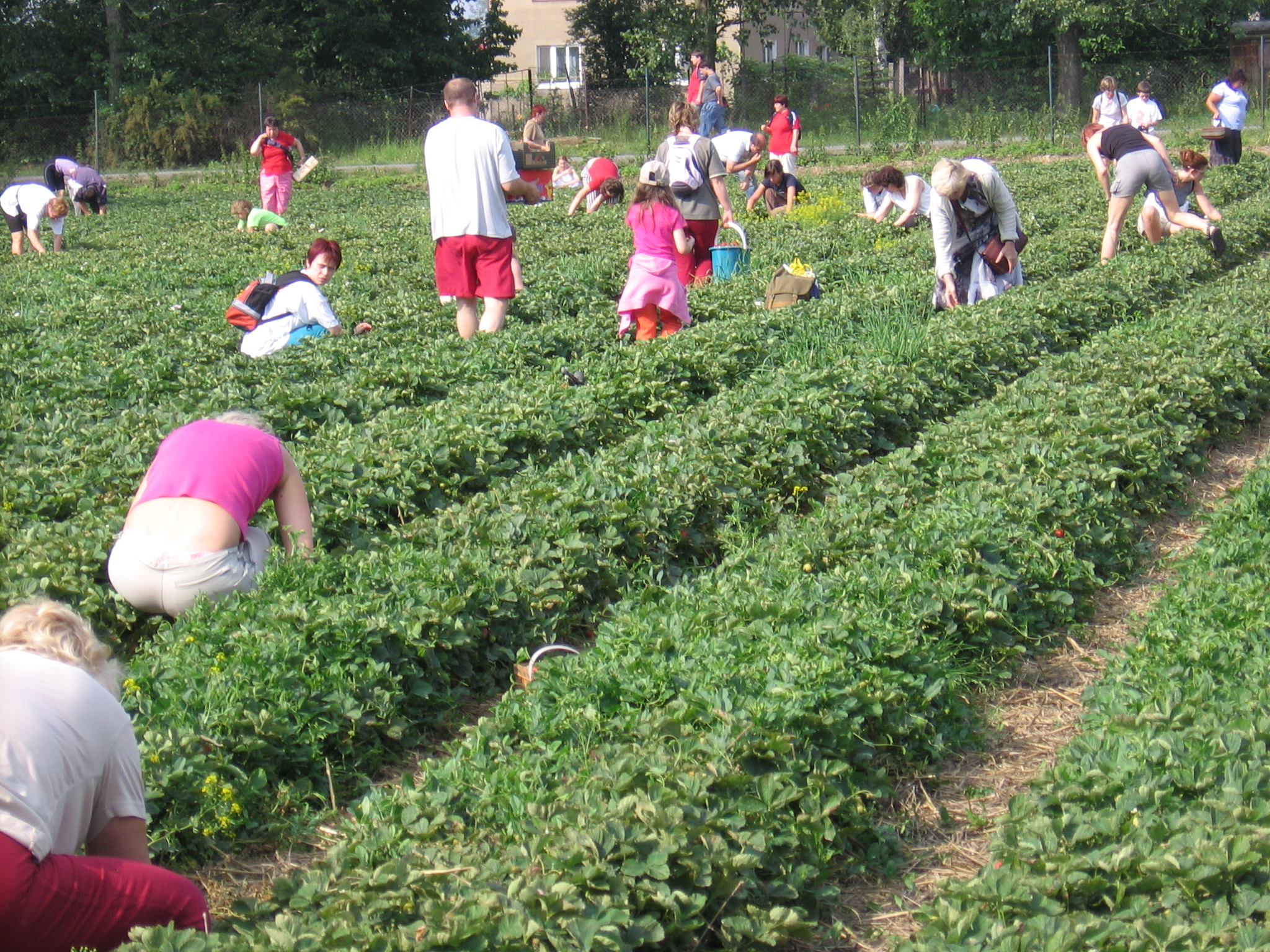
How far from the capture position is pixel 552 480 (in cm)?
568

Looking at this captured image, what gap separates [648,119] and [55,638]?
93.3 ft

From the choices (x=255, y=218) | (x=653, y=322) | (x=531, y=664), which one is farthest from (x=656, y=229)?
(x=255, y=218)

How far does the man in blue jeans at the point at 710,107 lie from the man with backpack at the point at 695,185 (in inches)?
424

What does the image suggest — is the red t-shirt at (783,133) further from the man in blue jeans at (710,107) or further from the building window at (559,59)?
the building window at (559,59)

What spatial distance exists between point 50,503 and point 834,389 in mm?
3923

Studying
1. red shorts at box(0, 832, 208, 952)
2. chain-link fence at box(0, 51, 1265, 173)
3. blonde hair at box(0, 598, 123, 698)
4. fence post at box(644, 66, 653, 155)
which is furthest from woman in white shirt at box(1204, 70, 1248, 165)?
red shorts at box(0, 832, 208, 952)

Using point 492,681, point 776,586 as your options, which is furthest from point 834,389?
point 492,681

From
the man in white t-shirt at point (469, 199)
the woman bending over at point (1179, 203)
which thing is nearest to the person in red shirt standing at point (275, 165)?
the man in white t-shirt at point (469, 199)

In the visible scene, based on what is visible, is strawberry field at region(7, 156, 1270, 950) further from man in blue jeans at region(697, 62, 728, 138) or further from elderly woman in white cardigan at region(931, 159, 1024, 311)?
man in blue jeans at region(697, 62, 728, 138)

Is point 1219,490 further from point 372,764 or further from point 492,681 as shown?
point 372,764

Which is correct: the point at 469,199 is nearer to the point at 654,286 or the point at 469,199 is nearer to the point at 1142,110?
the point at 654,286

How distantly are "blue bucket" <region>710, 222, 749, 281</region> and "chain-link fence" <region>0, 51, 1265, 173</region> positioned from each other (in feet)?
60.2

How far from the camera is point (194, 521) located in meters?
4.52

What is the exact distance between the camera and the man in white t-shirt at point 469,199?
8578 millimetres
